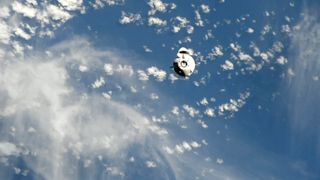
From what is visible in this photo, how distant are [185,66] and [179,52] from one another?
109 cm

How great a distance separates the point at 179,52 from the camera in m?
17.4

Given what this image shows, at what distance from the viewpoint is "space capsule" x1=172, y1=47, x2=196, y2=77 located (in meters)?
16.9

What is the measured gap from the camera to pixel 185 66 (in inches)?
666

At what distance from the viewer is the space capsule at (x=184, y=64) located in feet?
55.4

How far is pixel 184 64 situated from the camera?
55.6 feet
